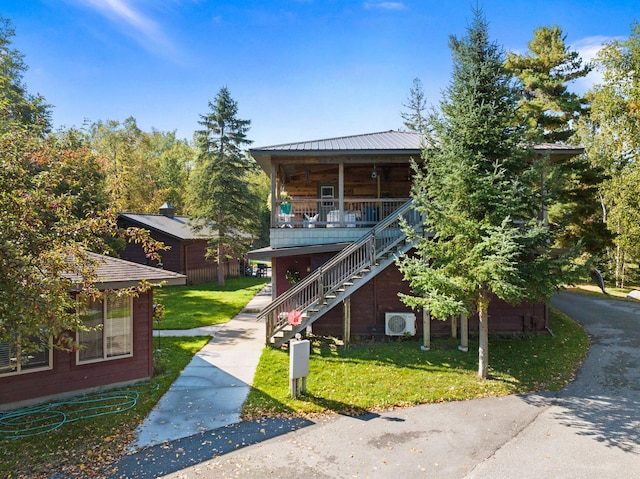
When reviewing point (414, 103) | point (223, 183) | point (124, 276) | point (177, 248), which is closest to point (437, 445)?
point (124, 276)

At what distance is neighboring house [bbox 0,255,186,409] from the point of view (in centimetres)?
737

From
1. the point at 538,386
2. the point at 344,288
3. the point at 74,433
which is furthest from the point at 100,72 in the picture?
the point at 538,386

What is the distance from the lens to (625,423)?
6953 millimetres

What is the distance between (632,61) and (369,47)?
1789 cm

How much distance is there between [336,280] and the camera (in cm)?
1174

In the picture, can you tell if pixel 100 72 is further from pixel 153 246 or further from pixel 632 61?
pixel 632 61

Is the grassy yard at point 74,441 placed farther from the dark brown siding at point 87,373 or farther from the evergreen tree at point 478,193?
the evergreen tree at point 478,193

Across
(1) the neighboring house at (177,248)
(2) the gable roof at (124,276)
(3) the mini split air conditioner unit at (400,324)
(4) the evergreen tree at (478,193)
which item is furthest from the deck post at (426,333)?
(1) the neighboring house at (177,248)

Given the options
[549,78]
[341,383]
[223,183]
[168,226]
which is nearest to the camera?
[341,383]

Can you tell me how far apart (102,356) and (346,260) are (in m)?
6.81

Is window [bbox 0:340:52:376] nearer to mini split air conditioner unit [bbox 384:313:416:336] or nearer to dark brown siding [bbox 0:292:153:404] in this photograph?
dark brown siding [bbox 0:292:153:404]

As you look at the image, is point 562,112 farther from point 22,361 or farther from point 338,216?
point 22,361

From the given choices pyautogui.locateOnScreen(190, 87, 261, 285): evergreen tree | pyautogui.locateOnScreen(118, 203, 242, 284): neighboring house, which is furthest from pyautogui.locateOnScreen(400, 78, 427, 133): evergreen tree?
pyautogui.locateOnScreen(118, 203, 242, 284): neighboring house

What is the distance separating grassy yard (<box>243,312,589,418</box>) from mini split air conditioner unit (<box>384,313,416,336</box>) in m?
0.35
